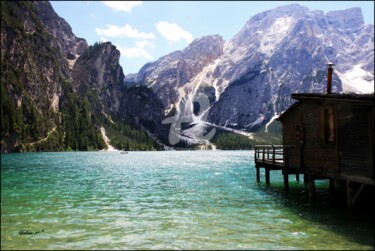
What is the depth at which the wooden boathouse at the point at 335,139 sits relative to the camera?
73.4ft

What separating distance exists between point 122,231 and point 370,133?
16530mm

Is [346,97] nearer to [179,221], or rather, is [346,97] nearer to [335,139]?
[335,139]

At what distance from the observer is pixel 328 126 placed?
27.5 meters

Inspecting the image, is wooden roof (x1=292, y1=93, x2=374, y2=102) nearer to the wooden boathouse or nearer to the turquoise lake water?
the wooden boathouse

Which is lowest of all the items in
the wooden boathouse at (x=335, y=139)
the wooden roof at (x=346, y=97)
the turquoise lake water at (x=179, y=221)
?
Answer: the turquoise lake water at (x=179, y=221)

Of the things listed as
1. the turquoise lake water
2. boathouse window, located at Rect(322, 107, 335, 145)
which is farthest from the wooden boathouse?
the turquoise lake water

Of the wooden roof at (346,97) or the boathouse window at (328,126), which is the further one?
the boathouse window at (328,126)

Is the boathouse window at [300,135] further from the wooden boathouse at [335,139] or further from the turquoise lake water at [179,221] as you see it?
the turquoise lake water at [179,221]

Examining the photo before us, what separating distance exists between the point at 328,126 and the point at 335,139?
1.84 m

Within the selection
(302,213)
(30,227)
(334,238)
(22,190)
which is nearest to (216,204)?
(302,213)

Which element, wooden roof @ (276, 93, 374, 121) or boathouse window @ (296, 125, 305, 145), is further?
boathouse window @ (296, 125, 305, 145)

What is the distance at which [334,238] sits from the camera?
63.4ft

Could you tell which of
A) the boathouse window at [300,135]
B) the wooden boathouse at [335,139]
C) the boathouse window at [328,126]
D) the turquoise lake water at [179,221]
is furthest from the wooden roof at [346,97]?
the turquoise lake water at [179,221]

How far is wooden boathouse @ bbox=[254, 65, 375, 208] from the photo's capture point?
22375 millimetres
